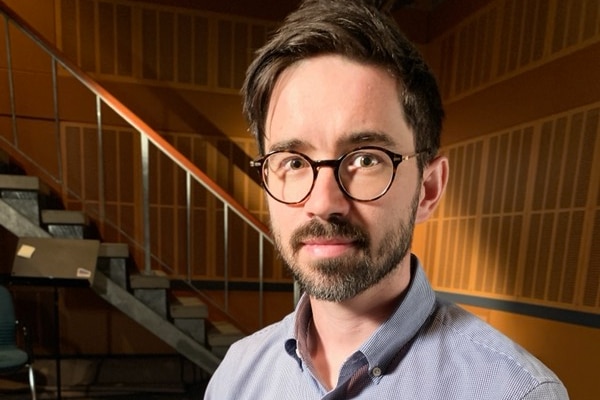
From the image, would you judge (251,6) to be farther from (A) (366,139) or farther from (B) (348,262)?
(B) (348,262)

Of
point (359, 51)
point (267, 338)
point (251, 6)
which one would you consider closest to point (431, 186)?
point (359, 51)

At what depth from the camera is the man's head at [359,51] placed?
706mm

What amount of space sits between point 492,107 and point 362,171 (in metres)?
3.01

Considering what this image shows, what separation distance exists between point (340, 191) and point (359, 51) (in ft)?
0.86

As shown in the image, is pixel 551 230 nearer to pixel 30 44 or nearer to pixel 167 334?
pixel 167 334

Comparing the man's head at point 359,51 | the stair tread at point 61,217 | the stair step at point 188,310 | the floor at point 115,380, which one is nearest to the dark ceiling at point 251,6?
the stair tread at point 61,217

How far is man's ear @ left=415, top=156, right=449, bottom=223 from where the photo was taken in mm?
779

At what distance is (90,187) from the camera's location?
3.42 meters

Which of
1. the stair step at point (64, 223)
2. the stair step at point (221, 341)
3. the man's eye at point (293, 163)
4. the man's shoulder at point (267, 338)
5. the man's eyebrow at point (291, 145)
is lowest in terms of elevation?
the stair step at point (221, 341)

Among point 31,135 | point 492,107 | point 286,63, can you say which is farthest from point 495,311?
point 31,135

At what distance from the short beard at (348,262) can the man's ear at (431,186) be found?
0.09 m

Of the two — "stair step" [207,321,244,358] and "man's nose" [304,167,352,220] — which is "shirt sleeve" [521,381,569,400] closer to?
"man's nose" [304,167,352,220]

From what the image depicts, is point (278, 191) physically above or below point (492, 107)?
below

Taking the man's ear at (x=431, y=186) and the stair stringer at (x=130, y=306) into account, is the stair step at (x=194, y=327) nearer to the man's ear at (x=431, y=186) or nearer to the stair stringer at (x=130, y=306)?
the stair stringer at (x=130, y=306)
